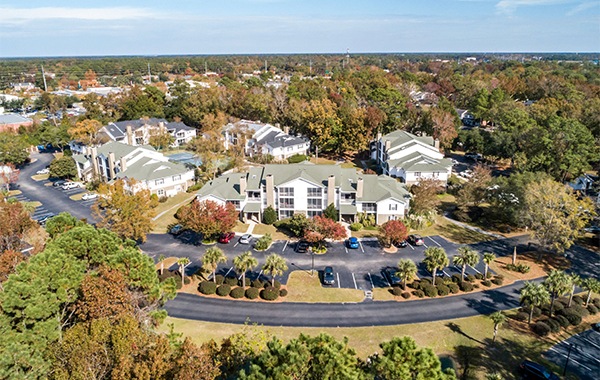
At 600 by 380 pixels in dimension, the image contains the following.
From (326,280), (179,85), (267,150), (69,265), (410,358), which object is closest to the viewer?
(410,358)

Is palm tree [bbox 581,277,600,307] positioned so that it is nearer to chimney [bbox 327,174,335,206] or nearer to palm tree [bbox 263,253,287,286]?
palm tree [bbox 263,253,287,286]

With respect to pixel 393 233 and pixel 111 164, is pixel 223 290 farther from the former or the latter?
pixel 111 164

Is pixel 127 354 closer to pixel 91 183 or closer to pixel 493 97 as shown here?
pixel 91 183

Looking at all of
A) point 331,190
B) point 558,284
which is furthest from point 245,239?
point 558,284

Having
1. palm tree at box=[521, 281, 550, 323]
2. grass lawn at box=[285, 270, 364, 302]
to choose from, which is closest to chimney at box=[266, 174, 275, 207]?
grass lawn at box=[285, 270, 364, 302]

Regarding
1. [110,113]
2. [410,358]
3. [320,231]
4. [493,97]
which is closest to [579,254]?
[320,231]

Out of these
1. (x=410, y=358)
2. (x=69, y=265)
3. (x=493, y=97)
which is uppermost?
(x=493, y=97)
